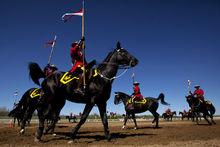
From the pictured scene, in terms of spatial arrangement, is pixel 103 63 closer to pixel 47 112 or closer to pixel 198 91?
pixel 47 112

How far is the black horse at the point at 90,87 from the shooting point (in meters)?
11.9

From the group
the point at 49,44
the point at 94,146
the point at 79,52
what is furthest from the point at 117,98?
the point at 94,146

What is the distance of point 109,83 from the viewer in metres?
12.0

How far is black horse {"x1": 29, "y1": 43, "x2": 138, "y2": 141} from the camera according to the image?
1186 centimetres

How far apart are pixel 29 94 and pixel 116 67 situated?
25.3ft

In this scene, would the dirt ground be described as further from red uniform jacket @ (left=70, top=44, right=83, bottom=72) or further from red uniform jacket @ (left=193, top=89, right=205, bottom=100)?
red uniform jacket @ (left=193, top=89, right=205, bottom=100)

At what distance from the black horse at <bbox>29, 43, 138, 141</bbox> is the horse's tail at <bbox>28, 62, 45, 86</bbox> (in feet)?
0.34

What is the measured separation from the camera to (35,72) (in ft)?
44.3

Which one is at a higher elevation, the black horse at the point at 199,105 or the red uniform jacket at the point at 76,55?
the red uniform jacket at the point at 76,55

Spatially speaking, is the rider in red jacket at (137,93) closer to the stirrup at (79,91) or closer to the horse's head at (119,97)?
the horse's head at (119,97)

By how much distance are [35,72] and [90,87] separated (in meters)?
3.37

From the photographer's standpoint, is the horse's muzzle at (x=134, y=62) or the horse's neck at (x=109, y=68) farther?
the horse's muzzle at (x=134, y=62)

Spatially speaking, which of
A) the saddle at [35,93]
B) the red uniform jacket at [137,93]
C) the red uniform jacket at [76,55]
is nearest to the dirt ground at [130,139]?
the saddle at [35,93]

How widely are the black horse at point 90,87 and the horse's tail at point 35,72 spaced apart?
0.10 m
